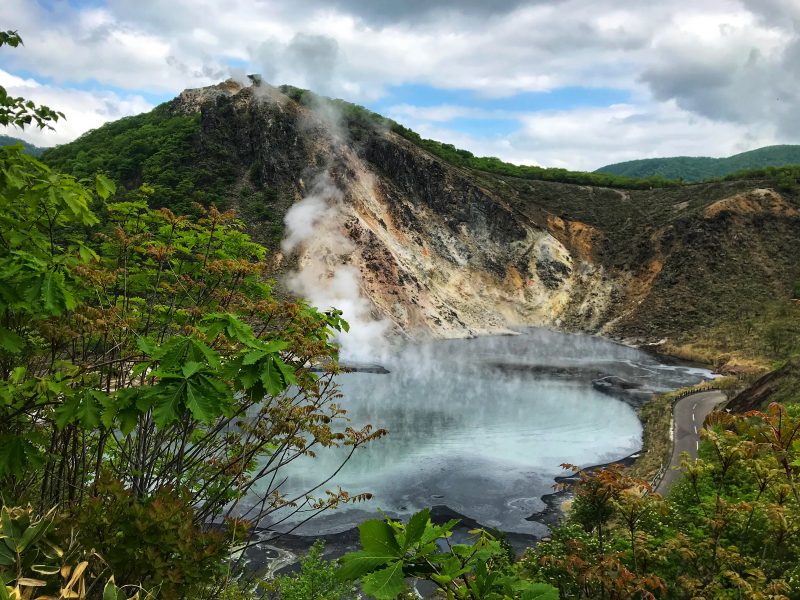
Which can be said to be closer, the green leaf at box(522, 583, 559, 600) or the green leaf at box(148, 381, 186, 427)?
the green leaf at box(522, 583, 559, 600)

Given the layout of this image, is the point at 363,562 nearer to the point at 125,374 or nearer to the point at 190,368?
the point at 190,368

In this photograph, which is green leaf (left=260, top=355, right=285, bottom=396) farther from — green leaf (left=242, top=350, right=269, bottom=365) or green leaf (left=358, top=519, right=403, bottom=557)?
green leaf (left=358, top=519, right=403, bottom=557)

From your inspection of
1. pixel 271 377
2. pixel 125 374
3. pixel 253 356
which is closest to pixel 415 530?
pixel 271 377

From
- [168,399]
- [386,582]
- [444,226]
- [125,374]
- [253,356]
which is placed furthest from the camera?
[444,226]

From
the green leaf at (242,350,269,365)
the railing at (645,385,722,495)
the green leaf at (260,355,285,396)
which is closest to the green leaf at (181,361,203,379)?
the green leaf at (242,350,269,365)

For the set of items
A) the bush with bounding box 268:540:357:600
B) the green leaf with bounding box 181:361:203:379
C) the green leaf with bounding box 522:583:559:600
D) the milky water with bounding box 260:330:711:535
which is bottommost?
the milky water with bounding box 260:330:711:535

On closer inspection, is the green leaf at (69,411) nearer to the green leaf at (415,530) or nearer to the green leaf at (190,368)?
the green leaf at (190,368)
